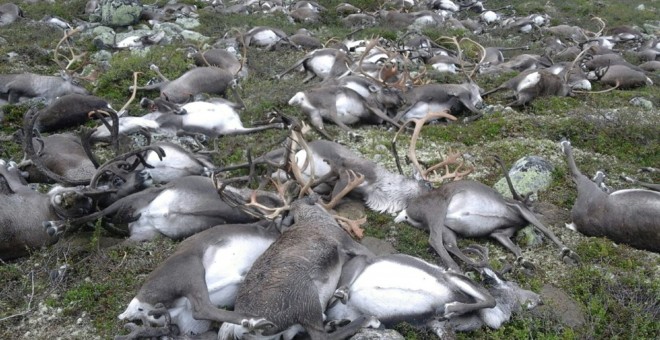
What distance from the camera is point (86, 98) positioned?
26.6 ft

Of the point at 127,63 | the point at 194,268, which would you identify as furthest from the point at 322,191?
the point at 127,63

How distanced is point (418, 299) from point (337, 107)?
15.3 feet

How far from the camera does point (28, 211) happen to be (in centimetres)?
542

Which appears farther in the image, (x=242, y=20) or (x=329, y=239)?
(x=242, y=20)

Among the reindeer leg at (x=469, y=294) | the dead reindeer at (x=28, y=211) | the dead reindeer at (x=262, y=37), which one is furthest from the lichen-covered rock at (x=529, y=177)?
the dead reindeer at (x=262, y=37)

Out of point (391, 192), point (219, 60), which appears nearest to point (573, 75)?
point (391, 192)

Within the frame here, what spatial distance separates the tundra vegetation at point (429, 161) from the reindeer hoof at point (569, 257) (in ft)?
0.27

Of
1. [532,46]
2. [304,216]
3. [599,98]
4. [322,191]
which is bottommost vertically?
[532,46]

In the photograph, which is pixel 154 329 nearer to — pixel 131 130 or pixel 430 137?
pixel 131 130

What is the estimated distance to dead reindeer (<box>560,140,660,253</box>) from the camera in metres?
5.63

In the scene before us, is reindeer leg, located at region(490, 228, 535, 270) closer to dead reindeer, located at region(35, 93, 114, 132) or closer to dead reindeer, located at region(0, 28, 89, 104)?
dead reindeer, located at region(35, 93, 114, 132)

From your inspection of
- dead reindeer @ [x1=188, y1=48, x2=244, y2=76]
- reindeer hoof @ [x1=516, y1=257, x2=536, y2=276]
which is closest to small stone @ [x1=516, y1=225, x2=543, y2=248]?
reindeer hoof @ [x1=516, y1=257, x2=536, y2=276]

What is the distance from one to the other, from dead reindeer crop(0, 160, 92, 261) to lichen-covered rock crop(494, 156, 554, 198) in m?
4.53

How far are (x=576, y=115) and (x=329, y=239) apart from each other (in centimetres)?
577
